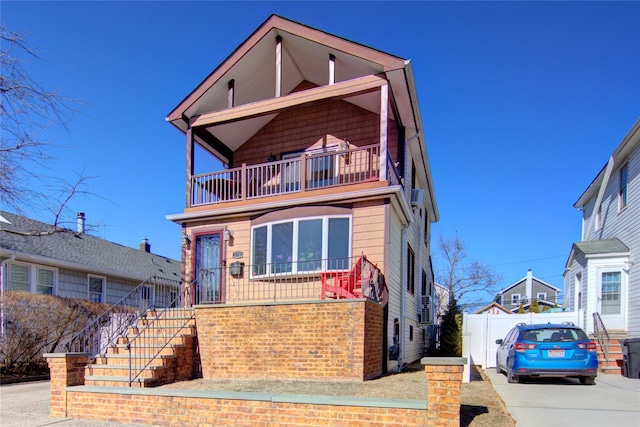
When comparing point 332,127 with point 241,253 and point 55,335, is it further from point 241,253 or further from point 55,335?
point 55,335

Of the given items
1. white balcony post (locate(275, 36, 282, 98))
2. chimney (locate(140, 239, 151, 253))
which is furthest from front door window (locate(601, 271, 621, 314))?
chimney (locate(140, 239, 151, 253))

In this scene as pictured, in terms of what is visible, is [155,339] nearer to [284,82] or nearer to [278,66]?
[278,66]

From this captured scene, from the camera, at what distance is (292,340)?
802 cm

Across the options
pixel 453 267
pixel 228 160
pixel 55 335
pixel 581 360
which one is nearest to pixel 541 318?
pixel 581 360

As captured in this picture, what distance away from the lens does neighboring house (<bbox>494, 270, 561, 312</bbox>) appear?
53781 millimetres

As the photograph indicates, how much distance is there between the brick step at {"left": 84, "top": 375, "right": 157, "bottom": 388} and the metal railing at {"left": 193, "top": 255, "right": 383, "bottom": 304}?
3055 millimetres

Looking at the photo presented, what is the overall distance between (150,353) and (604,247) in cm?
1486

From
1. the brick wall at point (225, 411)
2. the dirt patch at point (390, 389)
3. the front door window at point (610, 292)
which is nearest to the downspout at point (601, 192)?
the front door window at point (610, 292)

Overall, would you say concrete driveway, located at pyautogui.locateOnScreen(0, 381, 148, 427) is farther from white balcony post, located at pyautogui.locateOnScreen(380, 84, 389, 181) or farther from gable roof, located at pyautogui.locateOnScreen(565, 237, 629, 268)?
gable roof, located at pyautogui.locateOnScreen(565, 237, 629, 268)

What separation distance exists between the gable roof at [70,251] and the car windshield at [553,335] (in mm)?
11108

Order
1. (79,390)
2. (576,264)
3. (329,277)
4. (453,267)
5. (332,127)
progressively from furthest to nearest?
(453,267) < (576,264) < (332,127) < (329,277) < (79,390)

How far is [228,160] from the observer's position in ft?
46.6

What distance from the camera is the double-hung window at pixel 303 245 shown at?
10.3 metres

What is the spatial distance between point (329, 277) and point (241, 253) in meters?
2.90
